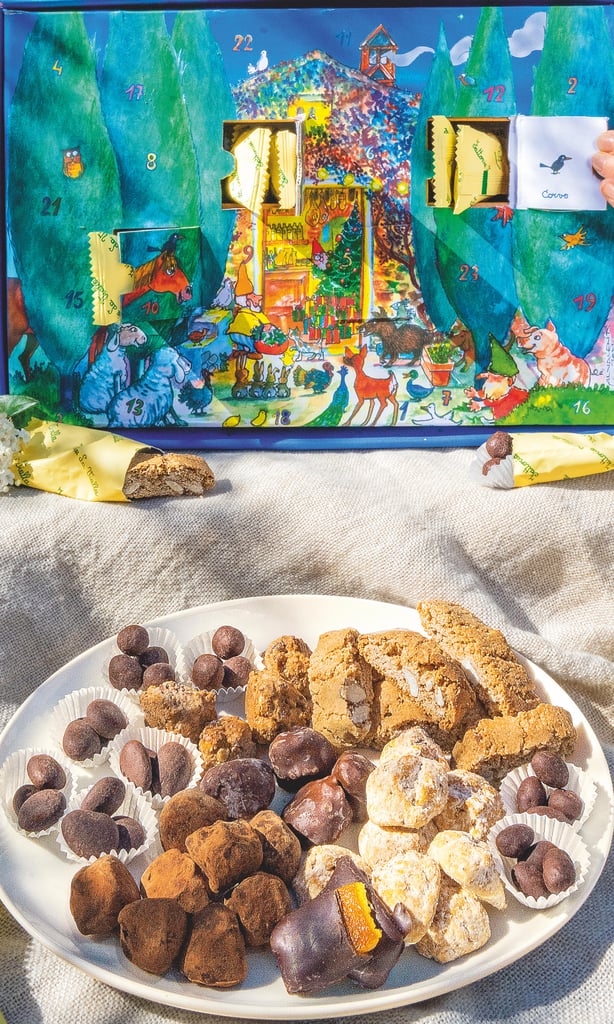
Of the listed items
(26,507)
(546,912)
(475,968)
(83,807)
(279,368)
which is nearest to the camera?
(475,968)

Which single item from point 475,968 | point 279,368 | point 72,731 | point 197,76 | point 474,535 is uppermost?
point 197,76

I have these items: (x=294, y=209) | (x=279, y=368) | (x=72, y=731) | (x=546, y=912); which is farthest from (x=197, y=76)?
(x=546, y=912)

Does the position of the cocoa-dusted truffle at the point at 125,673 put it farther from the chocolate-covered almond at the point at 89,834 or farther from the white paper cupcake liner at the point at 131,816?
the chocolate-covered almond at the point at 89,834

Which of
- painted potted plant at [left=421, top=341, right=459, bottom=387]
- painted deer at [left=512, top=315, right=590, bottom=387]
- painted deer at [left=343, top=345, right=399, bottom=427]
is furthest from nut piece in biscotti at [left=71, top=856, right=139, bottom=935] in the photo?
painted deer at [left=512, top=315, right=590, bottom=387]

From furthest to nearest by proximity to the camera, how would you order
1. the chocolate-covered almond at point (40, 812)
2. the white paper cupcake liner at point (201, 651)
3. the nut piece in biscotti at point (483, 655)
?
1. the white paper cupcake liner at point (201, 651)
2. the nut piece in biscotti at point (483, 655)
3. the chocolate-covered almond at point (40, 812)

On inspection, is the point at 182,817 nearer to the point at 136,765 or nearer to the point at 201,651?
the point at 136,765

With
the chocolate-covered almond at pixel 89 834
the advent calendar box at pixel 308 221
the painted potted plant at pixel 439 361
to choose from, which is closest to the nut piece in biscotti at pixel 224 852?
the chocolate-covered almond at pixel 89 834

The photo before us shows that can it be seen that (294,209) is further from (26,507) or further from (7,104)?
(26,507)
